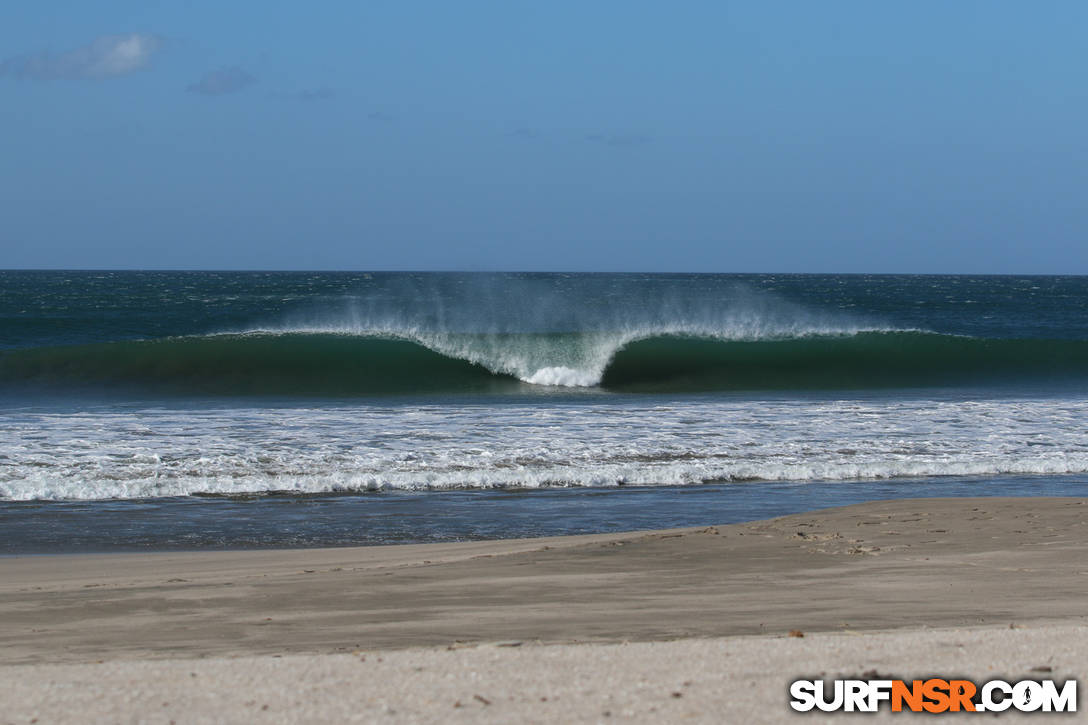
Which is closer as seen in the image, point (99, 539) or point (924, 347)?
point (99, 539)

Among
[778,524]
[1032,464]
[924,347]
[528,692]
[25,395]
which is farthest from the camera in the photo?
[924,347]

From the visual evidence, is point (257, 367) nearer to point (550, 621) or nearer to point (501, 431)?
point (501, 431)

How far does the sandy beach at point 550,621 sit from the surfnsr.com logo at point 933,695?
3.8 inches

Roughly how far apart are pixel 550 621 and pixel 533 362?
1917cm

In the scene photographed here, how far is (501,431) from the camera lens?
12836 millimetres

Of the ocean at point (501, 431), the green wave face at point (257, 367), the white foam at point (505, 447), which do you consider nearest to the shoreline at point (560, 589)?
the ocean at point (501, 431)

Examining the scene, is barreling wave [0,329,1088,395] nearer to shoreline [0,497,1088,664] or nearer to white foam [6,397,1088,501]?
white foam [6,397,1088,501]

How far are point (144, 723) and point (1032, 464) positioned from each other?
10.0 metres

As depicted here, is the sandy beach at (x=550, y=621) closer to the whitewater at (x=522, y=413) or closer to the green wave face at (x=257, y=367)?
the whitewater at (x=522, y=413)

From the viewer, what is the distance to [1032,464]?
11086 millimetres

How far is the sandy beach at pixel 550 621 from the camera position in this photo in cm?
329

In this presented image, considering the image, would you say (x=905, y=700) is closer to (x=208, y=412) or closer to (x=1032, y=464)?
(x=1032, y=464)

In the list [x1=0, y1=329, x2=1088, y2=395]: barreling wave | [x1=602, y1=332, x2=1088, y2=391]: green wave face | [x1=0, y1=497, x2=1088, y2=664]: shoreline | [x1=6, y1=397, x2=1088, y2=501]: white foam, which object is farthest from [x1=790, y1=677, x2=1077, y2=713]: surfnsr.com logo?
[x1=602, y1=332, x2=1088, y2=391]: green wave face

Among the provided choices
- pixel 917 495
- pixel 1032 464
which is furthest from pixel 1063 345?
pixel 917 495
